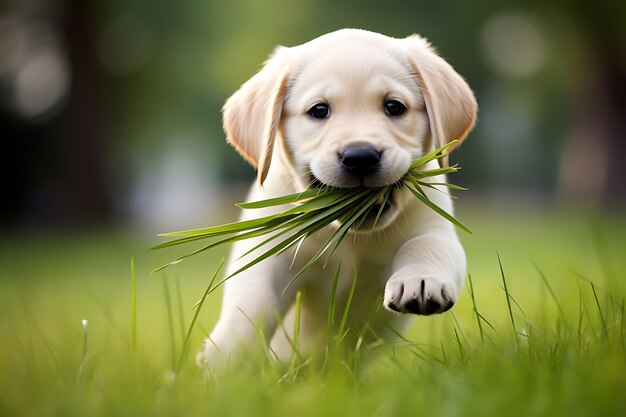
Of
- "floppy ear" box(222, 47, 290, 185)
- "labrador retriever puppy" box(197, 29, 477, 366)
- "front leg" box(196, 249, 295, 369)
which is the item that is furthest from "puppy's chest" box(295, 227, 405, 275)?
"floppy ear" box(222, 47, 290, 185)

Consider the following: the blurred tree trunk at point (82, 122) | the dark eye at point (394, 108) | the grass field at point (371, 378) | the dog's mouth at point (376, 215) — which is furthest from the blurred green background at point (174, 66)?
the dog's mouth at point (376, 215)

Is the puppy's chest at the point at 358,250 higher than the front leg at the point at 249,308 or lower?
higher

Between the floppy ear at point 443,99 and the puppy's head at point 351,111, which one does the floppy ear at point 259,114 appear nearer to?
the puppy's head at point 351,111

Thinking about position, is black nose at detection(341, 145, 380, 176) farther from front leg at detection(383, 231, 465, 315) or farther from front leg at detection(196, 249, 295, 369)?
front leg at detection(196, 249, 295, 369)

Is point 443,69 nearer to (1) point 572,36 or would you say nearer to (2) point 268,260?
(2) point 268,260

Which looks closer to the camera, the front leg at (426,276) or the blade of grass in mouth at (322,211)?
the front leg at (426,276)

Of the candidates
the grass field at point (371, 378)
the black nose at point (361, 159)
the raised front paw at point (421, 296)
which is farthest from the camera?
the black nose at point (361, 159)

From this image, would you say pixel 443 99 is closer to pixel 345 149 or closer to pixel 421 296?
pixel 345 149
